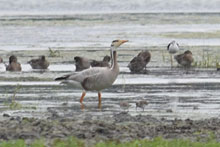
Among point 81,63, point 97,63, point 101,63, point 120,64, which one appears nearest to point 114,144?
point 101,63

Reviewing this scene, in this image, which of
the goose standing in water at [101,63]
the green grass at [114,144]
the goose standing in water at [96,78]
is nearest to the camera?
the green grass at [114,144]

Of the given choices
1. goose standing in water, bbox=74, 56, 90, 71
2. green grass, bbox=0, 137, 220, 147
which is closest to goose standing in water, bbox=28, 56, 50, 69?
goose standing in water, bbox=74, 56, 90, 71

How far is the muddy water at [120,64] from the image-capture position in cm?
1509

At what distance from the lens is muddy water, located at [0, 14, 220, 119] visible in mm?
15086

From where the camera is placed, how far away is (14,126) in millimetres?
11438

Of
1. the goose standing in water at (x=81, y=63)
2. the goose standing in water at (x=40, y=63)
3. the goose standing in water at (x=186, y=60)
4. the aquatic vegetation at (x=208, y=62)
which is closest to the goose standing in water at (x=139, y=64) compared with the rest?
the goose standing in water at (x=186, y=60)

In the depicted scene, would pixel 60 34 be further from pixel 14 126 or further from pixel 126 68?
pixel 14 126

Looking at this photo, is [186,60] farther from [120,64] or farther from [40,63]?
[40,63]

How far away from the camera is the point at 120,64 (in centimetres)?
2383

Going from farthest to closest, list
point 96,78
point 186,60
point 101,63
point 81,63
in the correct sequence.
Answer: point 186,60, point 81,63, point 101,63, point 96,78

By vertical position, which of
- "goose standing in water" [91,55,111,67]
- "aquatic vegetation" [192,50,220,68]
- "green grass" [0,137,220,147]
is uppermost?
"goose standing in water" [91,55,111,67]

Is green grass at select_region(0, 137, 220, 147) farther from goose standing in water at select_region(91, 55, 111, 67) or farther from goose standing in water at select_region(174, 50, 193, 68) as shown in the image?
goose standing in water at select_region(174, 50, 193, 68)

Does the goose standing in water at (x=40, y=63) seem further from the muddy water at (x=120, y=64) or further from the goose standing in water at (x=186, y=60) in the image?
the goose standing in water at (x=186, y=60)

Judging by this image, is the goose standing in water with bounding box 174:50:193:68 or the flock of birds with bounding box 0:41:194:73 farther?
the goose standing in water with bounding box 174:50:193:68
